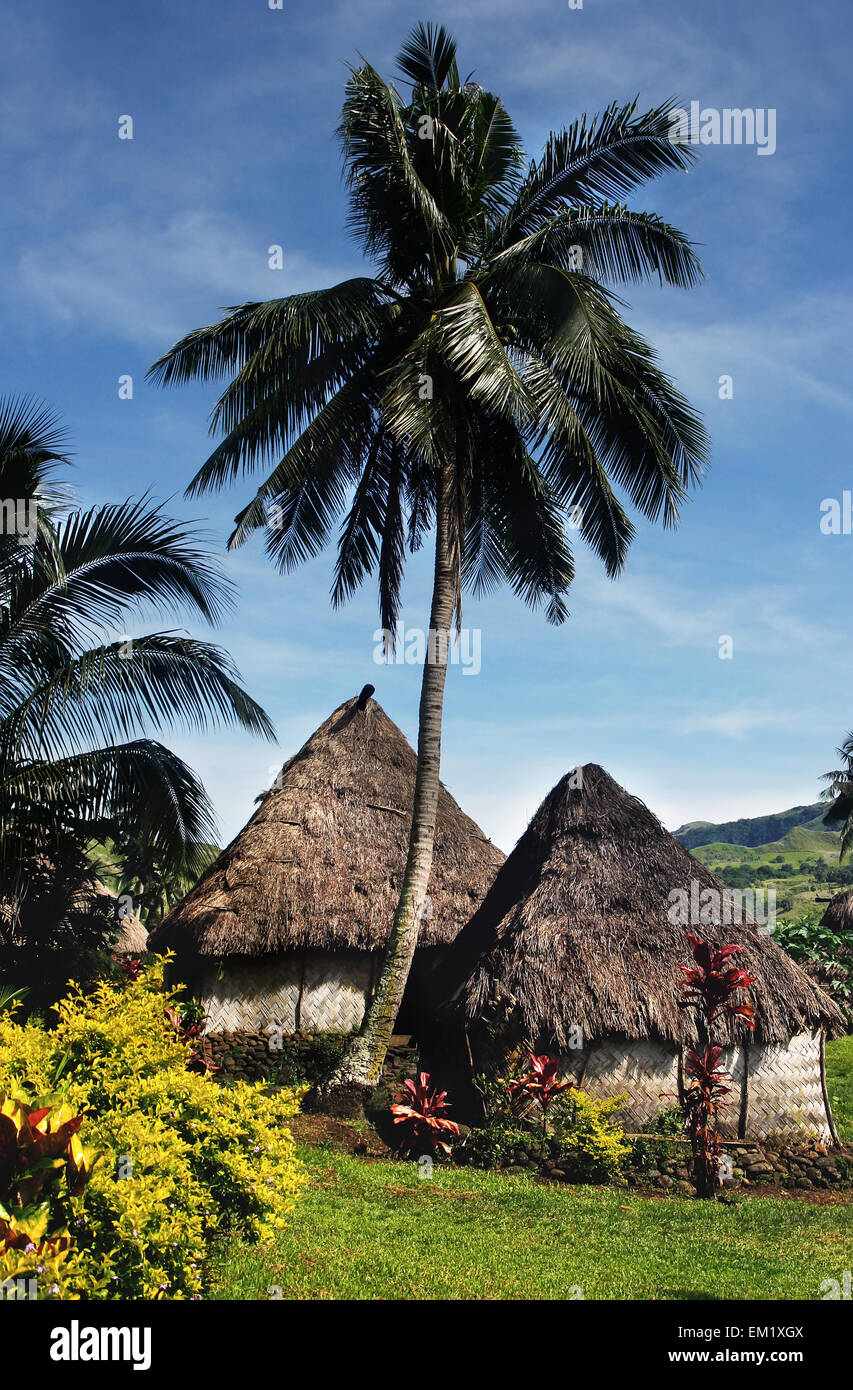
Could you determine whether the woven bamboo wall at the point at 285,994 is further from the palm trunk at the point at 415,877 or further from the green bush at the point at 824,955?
the green bush at the point at 824,955

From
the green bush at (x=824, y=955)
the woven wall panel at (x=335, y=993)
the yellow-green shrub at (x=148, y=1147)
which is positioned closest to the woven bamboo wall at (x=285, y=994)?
the woven wall panel at (x=335, y=993)

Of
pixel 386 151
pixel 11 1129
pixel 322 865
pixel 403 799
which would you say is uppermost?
pixel 386 151

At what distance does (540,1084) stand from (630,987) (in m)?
1.47

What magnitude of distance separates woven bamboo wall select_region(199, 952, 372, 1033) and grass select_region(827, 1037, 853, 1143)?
6.38 metres

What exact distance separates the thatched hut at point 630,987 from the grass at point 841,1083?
4.37 feet

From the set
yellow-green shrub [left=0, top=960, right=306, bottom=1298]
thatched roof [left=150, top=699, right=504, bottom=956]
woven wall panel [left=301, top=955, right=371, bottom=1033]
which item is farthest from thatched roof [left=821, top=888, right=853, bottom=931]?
yellow-green shrub [left=0, top=960, right=306, bottom=1298]

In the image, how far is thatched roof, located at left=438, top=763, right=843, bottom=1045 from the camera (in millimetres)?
10320

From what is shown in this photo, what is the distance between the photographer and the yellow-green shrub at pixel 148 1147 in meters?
4.59

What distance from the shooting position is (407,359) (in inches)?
438

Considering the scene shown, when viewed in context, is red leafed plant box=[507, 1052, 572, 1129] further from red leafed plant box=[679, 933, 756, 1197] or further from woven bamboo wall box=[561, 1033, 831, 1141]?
red leafed plant box=[679, 933, 756, 1197]
